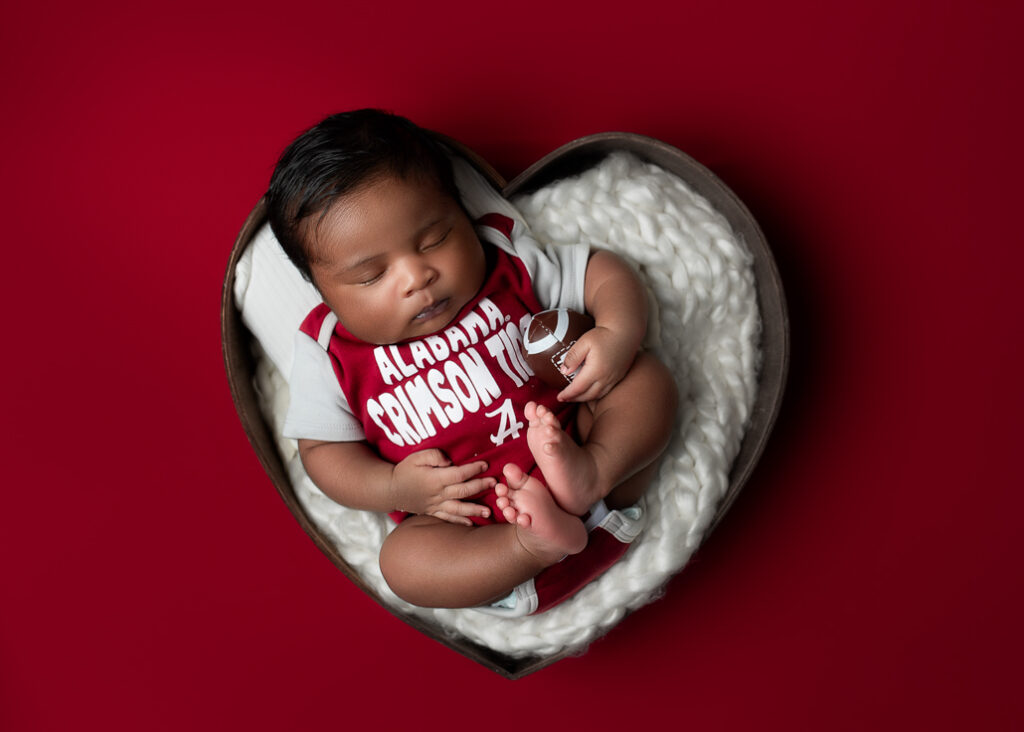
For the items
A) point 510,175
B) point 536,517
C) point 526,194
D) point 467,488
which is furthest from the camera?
Result: point 510,175

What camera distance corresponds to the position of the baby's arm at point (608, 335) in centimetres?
Result: 99

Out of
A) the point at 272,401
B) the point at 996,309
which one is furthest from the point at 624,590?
the point at 996,309

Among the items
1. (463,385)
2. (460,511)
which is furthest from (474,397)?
(460,511)

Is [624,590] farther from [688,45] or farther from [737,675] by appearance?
[688,45]

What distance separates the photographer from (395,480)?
105 centimetres

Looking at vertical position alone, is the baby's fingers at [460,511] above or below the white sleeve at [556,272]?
below

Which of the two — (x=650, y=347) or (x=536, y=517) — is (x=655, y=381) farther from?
(x=536, y=517)

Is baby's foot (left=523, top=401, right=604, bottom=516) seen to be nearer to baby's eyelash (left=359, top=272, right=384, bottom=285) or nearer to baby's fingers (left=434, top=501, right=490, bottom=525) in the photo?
baby's fingers (left=434, top=501, right=490, bottom=525)

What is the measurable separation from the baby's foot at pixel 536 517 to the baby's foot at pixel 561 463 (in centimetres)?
1

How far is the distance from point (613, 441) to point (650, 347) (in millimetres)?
182

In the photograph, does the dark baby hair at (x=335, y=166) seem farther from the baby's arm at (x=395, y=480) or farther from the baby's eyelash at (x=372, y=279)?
the baby's arm at (x=395, y=480)

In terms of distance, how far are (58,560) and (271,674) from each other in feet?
1.28

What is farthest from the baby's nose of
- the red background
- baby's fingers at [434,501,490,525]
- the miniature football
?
the red background

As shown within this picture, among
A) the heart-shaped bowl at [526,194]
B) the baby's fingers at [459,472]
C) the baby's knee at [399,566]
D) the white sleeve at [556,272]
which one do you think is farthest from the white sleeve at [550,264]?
the baby's knee at [399,566]
